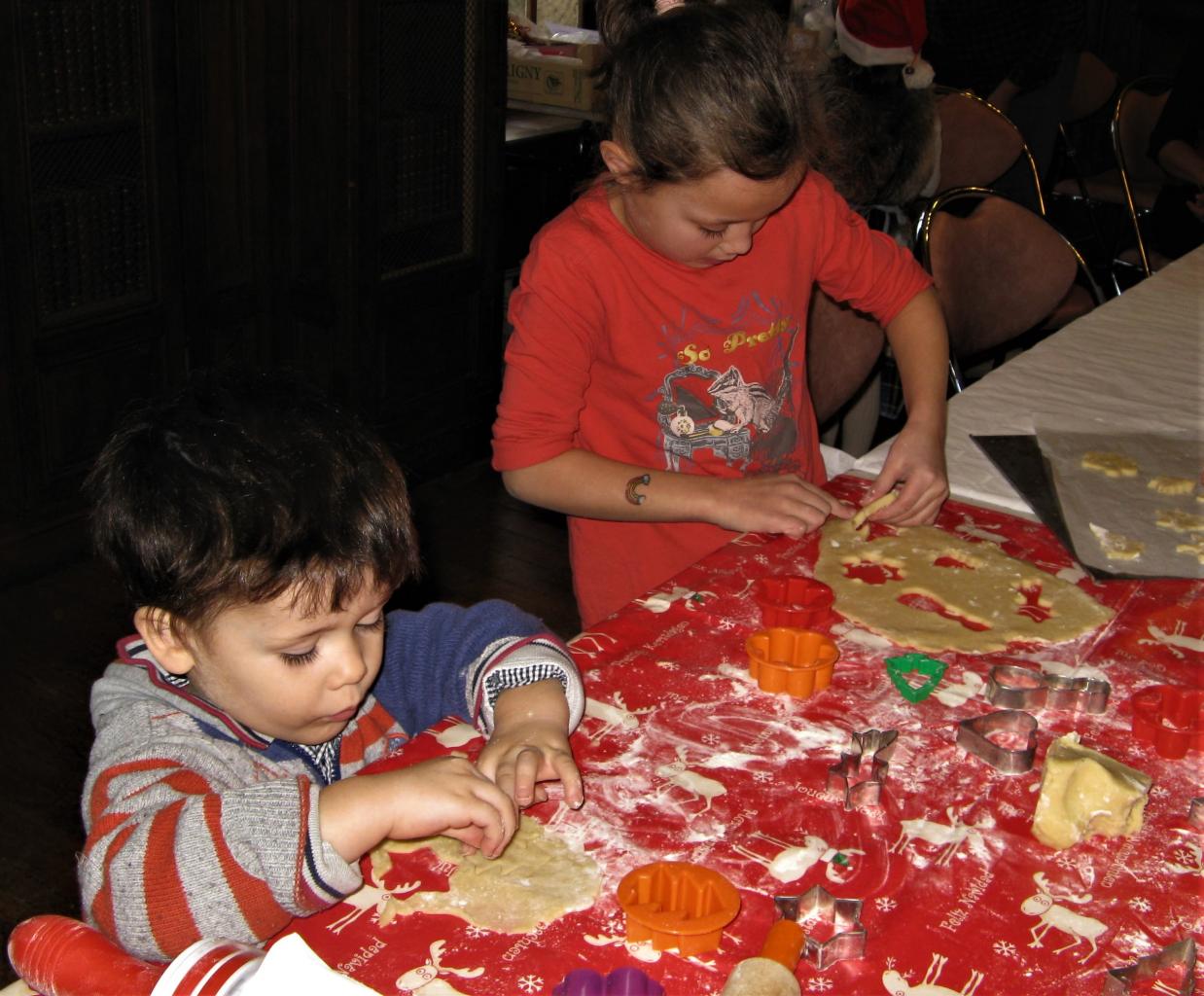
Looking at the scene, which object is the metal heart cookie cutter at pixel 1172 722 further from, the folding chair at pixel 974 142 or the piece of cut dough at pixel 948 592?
the folding chair at pixel 974 142

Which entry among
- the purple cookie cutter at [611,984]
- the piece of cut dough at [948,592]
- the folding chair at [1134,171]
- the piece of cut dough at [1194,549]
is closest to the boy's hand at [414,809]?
the purple cookie cutter at [611,984]

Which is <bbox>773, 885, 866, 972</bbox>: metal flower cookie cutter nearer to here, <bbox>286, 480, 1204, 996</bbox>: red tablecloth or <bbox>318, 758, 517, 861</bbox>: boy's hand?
<bbox>286, 480, 1204, 996</bbox>: red tablecloth

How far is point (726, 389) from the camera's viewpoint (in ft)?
5.04

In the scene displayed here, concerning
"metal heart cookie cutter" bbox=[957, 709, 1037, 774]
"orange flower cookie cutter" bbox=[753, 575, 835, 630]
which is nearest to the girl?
"orange flower cookie cutter" bbox=[753, 575, 835, 630]

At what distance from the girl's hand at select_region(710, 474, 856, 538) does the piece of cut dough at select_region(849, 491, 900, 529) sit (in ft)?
0.11

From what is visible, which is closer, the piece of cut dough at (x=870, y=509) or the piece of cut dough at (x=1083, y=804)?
the piece of cut dough at (x=1083, y=804)

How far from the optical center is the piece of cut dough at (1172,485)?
1.52 meters

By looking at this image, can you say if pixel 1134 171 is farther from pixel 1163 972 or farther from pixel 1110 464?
pixel 1163 972

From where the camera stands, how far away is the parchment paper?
135cm

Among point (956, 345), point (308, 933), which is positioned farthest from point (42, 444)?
point (308, 933)

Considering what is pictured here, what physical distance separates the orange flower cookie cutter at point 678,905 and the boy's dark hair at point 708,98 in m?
0.72

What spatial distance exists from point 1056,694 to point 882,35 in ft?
6.77

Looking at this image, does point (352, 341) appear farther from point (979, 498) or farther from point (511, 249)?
point (979, 498)

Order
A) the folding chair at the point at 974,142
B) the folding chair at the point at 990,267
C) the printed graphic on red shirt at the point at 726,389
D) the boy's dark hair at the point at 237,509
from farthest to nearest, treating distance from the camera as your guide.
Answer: the folding chair at the point at 974,142, the folding chair at the point at 990,267, the printed graphic on red shirt at the point at 726,389, the boy's dark hair at the point at 237,509
